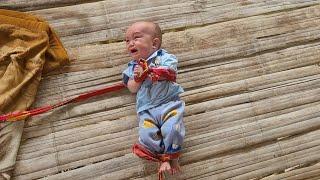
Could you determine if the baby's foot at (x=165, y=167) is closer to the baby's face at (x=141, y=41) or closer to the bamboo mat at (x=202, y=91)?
the bamboo mat at (x=202, y=91)

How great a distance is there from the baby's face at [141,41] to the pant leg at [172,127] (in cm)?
22

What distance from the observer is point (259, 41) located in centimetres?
210

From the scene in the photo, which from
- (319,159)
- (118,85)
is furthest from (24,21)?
(319,159)

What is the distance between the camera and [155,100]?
5.73 ft

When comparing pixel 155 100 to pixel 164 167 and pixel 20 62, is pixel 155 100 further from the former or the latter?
pixel 20 62

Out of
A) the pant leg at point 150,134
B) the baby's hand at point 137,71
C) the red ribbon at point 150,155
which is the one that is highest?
the baby's hand at point 137,71

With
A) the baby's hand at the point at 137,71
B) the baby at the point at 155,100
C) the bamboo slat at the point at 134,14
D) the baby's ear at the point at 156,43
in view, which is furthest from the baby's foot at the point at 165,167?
the bamboo slat at the point at 134,14

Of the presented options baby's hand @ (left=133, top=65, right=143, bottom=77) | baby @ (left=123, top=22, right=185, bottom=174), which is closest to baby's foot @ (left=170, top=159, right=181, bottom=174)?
baby @ (left=123, top=22, right=185, bottom=174)

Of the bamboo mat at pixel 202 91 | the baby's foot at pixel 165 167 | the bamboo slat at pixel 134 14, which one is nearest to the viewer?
the baby's foot at pixel 165 167

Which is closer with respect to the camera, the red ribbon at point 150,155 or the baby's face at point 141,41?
the red ribbon at point 150,155

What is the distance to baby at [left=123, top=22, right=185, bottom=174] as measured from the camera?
1688 mm

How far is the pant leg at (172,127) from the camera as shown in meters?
1.68

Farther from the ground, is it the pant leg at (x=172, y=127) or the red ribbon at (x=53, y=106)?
the red ribbon at (x=53, y=106)

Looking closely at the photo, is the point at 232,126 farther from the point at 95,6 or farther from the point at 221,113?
A: the point at 95,6
